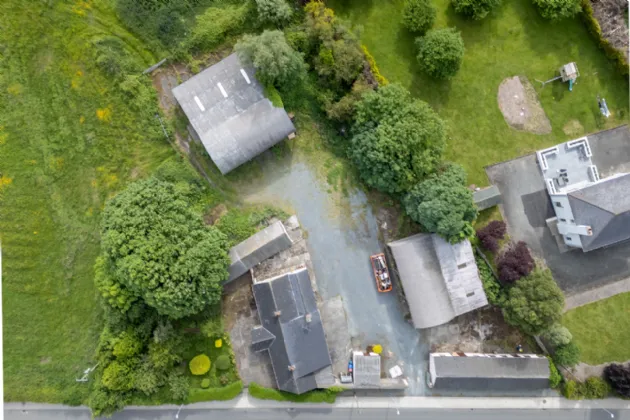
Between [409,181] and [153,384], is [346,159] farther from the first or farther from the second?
[153,384]

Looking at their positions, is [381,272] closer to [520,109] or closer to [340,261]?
[340,261]

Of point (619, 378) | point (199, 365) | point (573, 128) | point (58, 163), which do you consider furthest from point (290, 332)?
point (573, 128)

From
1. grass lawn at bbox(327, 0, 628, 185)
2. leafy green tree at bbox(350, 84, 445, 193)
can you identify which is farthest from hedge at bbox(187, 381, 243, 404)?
grass lawn at bbox(327, 0, 628, 185)

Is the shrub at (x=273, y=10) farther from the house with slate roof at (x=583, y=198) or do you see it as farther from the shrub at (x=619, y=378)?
the shrub at (x=619, y=378)

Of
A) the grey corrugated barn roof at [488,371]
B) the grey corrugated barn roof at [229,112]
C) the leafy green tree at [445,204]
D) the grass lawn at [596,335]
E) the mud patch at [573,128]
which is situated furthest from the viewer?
the mud patch at [573,128]

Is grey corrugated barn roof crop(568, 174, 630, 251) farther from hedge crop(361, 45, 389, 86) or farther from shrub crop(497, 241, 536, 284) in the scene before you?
hedge crop(361, 45, 389, 86)

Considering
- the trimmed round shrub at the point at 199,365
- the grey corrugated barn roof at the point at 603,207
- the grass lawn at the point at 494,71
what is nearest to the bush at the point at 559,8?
the grass lawn at the point at 494,71

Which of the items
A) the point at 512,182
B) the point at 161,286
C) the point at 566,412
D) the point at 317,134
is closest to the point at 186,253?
the point at 161,286
